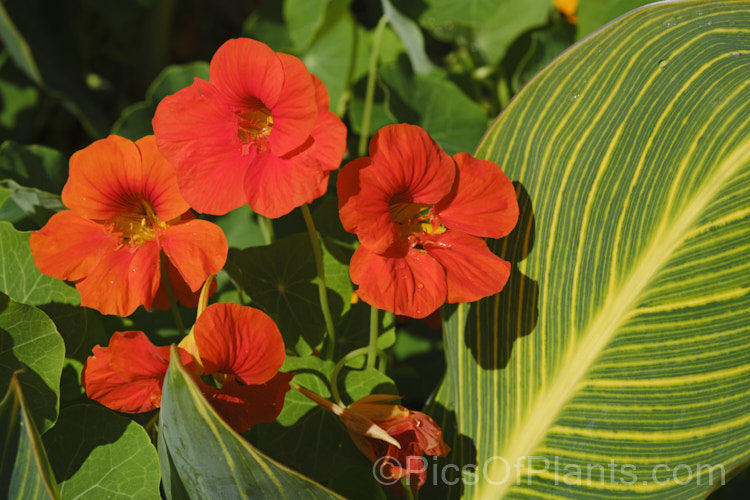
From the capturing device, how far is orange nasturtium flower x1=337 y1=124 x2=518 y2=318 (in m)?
0.50

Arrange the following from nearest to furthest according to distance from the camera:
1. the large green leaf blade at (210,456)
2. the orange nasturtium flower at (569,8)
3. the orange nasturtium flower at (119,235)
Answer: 1. the large green leaf blade at (210,456)
2. the orange nasturtium flower at (119,235)
3. the orange nasturtium flower at (569,8)

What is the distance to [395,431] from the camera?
1.78 feet

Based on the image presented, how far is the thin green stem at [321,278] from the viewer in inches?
21.9

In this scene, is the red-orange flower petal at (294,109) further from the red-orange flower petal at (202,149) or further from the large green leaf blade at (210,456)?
the large green leaf blade at (210,456)

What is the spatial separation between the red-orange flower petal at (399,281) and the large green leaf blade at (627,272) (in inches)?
6.5

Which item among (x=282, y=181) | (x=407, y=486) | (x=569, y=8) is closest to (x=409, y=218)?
(x=282, y=181)

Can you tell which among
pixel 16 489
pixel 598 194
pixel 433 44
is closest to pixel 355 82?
pixel 433 44

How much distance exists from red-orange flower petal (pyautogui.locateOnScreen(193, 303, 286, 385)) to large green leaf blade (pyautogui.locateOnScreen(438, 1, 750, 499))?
261mm

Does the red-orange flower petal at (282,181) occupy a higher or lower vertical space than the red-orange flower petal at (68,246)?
higher

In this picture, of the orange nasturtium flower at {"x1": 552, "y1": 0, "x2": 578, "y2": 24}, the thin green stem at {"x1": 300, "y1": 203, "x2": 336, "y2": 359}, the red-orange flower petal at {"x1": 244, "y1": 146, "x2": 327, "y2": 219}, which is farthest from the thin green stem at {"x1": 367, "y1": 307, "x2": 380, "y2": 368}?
the orange nasturtium flower at {"x1": 552, "y1": 0, "x2": 578, "y2": 24}

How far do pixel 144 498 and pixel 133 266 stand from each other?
0.73ft

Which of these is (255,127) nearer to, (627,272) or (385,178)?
(385,178)

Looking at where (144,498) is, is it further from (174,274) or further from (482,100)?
(482,100)

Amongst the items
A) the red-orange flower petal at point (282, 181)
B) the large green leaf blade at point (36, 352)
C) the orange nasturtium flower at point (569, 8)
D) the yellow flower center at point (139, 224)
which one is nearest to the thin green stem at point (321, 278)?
the red-orange flower petal at point (282, 181)
